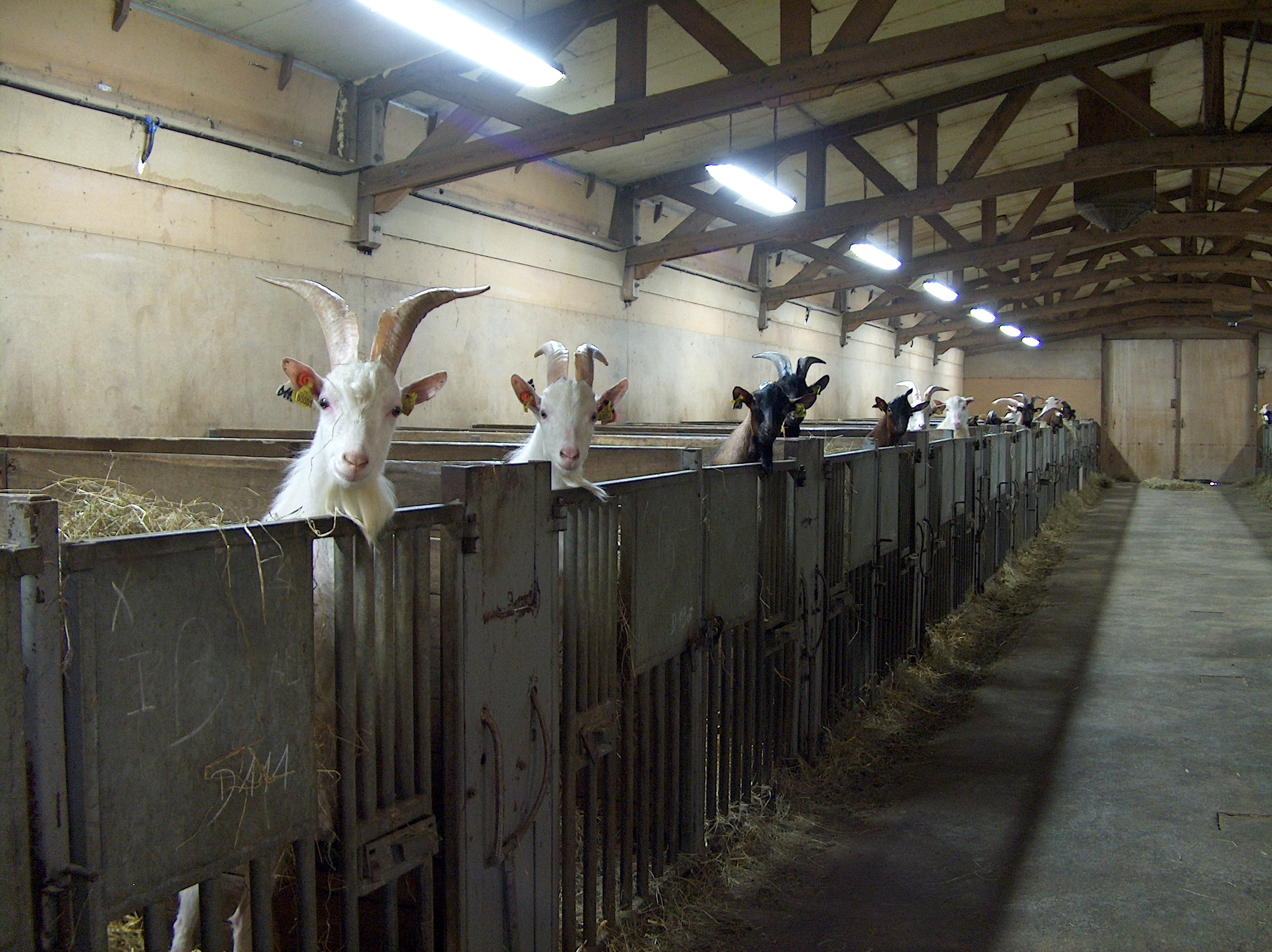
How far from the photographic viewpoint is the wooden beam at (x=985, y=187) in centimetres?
913

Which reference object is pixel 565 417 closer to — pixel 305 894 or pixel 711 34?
pixel 305 894

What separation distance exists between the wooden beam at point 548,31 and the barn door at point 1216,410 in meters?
23.8

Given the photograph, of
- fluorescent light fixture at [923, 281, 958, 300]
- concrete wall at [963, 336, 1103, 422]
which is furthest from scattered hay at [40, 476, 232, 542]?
concrete wall at [963, 336, 1103, 422]

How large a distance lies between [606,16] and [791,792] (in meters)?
5.86

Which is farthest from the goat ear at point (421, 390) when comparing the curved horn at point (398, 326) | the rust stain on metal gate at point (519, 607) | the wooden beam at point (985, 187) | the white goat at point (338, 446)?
the wooden beam at point (985, 187)

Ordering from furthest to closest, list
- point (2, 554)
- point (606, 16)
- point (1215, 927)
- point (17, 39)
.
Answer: point (606, 16) → point (17, 39) → point (1215, 927) → point (2, 554)

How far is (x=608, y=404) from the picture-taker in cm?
454

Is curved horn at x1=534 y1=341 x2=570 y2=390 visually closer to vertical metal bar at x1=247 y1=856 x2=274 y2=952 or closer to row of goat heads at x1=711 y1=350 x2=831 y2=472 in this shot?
row of goat heads at x1=711 y1=350 x2=831 y2=472

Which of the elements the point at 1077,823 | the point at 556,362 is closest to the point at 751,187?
the point at 556,362

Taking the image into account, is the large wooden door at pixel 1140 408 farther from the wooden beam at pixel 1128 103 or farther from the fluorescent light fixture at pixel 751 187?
the fluorescent light fixture at pixel 751 187

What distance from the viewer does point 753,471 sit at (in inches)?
142

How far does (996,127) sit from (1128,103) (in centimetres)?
135

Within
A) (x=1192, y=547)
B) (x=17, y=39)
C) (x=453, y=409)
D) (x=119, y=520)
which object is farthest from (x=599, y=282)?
(x=119, y=520)

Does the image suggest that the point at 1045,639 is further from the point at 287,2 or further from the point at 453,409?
the point at 287,2
